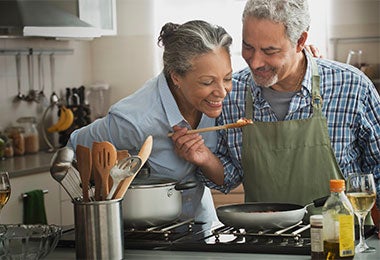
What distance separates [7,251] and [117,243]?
0.30 m

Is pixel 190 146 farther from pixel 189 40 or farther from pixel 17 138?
pixel 17 138

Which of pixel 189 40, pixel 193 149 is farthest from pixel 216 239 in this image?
pixel 189 40

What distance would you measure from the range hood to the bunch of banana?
570mm

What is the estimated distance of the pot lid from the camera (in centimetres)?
256

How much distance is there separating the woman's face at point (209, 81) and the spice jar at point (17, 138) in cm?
241

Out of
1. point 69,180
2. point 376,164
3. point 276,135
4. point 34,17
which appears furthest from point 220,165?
point 34,17

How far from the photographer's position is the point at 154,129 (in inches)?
117

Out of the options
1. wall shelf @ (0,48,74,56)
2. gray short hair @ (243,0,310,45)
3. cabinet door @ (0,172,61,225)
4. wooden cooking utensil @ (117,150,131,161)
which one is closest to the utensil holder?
wooden cooking utensil @ (117,150,131,161)

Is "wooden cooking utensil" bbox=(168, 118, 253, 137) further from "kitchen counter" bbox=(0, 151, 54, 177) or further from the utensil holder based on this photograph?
"kitchen counter" bbox=(0, 151, 54, 177)

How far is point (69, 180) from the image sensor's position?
2.43 m

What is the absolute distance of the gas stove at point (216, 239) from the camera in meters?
2.35

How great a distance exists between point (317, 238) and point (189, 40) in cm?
94

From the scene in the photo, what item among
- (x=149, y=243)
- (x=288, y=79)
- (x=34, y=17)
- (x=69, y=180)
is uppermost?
(x=34, y=17)

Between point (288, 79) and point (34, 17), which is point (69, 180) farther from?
point (34, 17)
